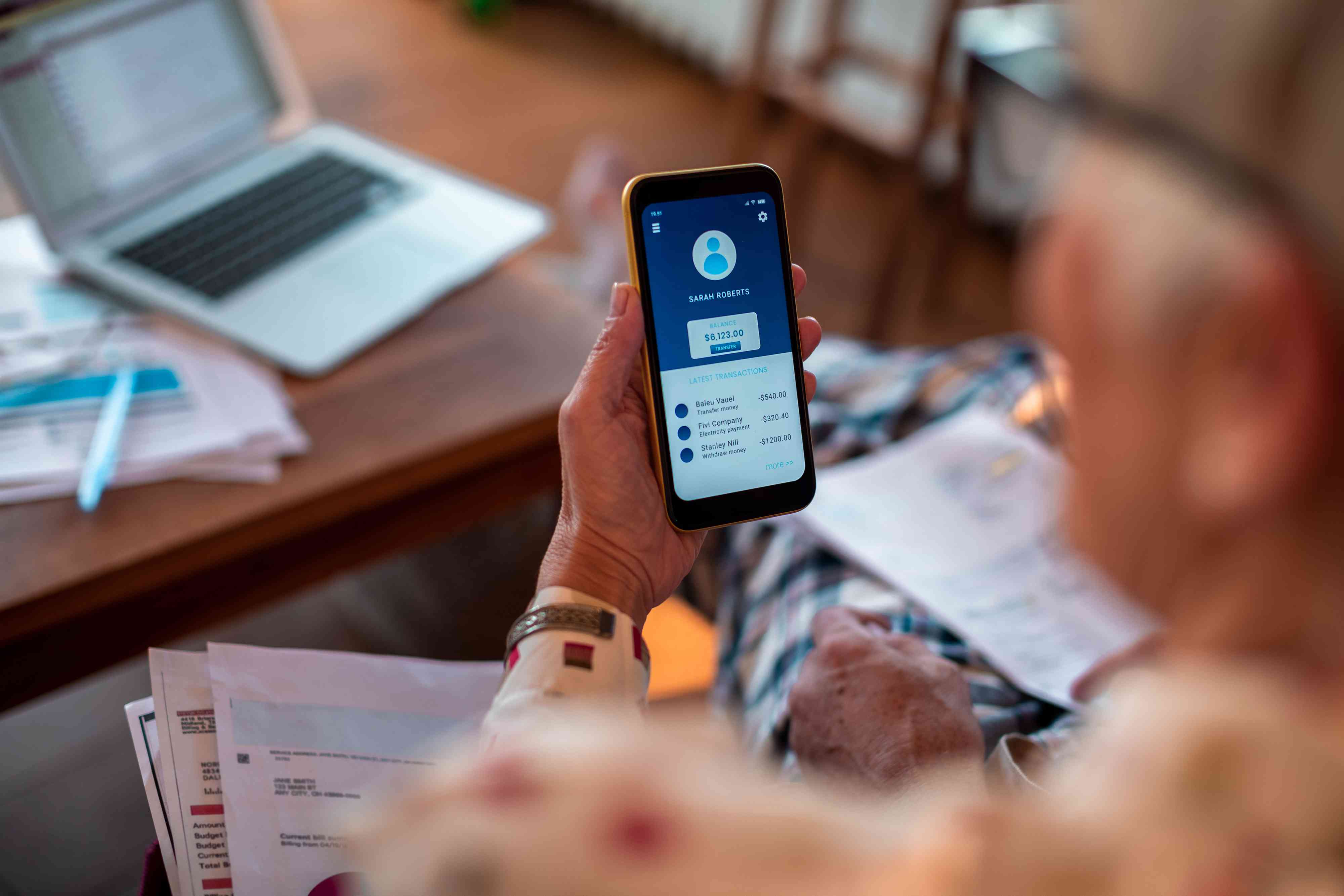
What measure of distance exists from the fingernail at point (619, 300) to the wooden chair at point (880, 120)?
1.56 metres

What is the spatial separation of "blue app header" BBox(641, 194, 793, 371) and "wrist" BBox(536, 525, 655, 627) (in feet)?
0.42

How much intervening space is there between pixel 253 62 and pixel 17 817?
871mm

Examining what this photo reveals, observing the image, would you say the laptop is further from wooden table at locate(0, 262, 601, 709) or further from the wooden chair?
the wooden chair

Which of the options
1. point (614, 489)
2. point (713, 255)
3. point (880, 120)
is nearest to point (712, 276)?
point (713, 255)

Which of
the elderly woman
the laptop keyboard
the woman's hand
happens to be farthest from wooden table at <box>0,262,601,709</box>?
the elderly woman

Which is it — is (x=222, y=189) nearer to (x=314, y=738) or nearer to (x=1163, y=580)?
(x=314, y=738)

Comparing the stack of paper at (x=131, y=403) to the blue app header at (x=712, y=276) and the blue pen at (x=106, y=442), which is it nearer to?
the blue pen at (x=106, y=442)

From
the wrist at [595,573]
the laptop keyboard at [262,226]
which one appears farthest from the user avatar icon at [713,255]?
the laptop keyboard at [262,226]

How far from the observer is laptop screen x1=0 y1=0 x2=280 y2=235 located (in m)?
1.04

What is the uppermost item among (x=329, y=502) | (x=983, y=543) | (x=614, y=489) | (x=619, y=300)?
(x=619, y=300)

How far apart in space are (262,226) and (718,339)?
678mm

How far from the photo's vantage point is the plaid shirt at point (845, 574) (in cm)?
86

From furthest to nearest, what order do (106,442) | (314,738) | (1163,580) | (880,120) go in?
(880,120)
(106,442)
(314,738)
(1163,580)

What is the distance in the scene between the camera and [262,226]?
114 cm
